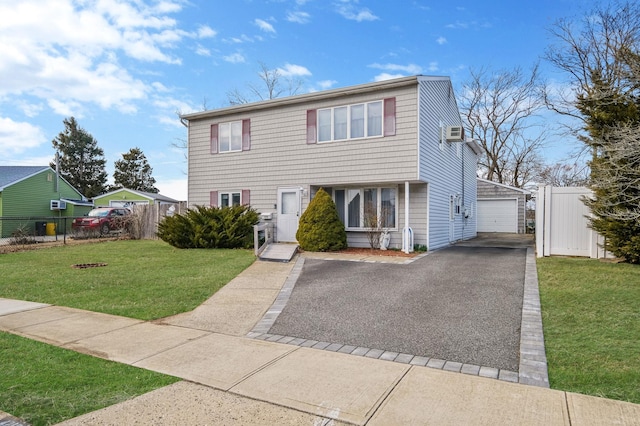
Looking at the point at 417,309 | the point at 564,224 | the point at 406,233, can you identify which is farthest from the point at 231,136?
the point at 564,224

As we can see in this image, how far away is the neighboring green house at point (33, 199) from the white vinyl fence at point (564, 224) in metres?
25.1

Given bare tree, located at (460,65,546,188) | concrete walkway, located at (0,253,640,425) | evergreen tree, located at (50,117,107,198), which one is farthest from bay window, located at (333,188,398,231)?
evergreen tree, located at (50,117,107,198)

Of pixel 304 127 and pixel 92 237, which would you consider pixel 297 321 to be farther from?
pixel 92 237

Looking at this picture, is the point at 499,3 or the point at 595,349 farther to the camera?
the point at 499,3

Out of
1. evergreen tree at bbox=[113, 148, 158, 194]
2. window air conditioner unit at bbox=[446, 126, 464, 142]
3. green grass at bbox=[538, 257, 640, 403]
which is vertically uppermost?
evergreen tree at bbox=[113, 148, 158, 194]

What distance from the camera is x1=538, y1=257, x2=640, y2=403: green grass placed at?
11.4 ft

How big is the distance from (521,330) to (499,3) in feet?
42.8

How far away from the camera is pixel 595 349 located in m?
4.18

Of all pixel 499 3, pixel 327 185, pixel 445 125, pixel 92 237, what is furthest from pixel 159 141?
pixel 499 3

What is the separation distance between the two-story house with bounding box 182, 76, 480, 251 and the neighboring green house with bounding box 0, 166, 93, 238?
1465cm

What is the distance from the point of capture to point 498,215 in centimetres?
2317

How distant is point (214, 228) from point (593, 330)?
437 inches

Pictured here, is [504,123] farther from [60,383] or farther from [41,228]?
[41,228]

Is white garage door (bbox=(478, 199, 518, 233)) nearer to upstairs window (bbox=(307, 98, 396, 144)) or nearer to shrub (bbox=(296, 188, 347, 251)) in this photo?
upstairs window (bbox=(307, 98, 396, 144))
